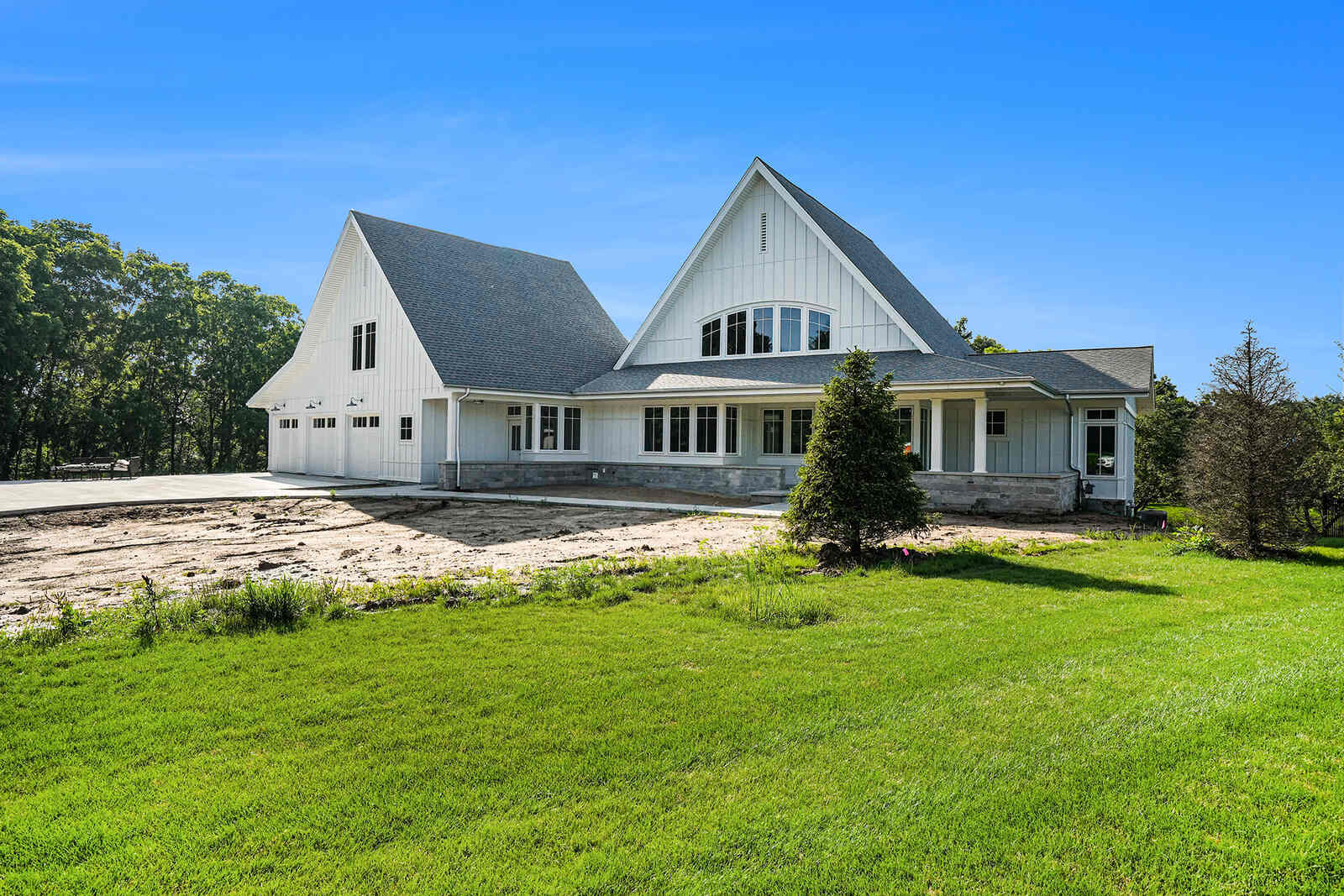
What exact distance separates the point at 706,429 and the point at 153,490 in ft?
49.9

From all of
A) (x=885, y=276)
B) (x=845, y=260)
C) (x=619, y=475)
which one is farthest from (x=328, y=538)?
→ (x=885, y=276)

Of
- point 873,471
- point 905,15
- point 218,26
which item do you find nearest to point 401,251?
point 218,26

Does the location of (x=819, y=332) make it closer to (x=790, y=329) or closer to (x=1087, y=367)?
(x=790, y=329)

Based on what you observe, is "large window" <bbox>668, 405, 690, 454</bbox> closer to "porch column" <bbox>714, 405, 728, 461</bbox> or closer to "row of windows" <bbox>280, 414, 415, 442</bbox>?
"porch column" <bbox>714, 405, 728, 461</bbox>

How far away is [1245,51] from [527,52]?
1179 centimetres

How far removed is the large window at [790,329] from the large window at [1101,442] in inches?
315

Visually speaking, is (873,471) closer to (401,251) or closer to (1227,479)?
(1227,479)

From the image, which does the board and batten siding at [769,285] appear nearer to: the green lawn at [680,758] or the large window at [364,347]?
the large window at [364,347]

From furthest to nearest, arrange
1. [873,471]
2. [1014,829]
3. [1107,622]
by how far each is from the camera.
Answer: [873,471] < [1107,622] < [1014,829]

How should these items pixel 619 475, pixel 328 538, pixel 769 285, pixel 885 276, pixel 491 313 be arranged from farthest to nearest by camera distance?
pixel 491 313, pixel 885 276, pixel 619 475, pixel 769 285, pixel 328 538

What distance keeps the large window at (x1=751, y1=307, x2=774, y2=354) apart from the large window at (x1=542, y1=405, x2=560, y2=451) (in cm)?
666

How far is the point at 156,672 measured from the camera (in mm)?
5297

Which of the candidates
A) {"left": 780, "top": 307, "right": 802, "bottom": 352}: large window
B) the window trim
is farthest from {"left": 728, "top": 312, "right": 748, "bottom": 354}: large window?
the window trim

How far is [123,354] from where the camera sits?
36625 mm
